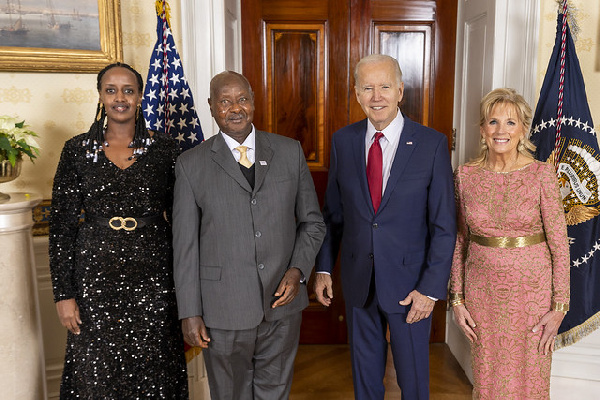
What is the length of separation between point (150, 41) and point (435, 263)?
1.96m

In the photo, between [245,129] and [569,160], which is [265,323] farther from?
[569,160]

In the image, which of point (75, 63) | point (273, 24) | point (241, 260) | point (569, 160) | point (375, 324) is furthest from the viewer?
point (273, 24)

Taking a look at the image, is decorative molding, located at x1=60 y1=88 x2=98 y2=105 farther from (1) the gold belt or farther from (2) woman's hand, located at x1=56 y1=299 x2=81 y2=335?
(1) the gold belt

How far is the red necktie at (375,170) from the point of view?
216 centimetres

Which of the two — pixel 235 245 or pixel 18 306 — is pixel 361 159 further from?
pixel 18 306

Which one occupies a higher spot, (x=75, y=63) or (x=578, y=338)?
(x=75, y=63)

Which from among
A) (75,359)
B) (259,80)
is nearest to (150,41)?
(259,80)

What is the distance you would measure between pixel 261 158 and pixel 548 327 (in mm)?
1339

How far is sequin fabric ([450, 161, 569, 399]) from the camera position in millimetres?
2078

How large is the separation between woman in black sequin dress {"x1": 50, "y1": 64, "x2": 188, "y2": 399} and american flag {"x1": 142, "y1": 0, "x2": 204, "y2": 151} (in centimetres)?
54

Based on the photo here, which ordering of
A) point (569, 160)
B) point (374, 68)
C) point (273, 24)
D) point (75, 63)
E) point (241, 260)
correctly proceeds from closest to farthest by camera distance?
point (241, 260)
point (374, 68)
point (569, 160)
point (75, 63)
point (273, 24)

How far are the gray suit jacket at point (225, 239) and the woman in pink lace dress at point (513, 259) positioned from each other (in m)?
0.87

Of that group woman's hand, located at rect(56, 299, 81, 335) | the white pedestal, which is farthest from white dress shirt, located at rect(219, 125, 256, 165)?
the white pedestal

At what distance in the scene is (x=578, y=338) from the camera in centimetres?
263
